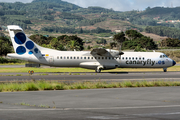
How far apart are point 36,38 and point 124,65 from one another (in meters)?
129

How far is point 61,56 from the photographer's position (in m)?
41.6

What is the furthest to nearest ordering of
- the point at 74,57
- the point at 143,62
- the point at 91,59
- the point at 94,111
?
1. the point at 143,62
2. the point at 91,59
3. the point at 74,57
4. the point at 94,111

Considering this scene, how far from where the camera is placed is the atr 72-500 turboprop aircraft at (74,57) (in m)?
41.3

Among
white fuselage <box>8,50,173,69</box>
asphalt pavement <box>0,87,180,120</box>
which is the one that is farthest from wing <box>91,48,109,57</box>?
asphalt pavement <box>0,87,180,120</box>

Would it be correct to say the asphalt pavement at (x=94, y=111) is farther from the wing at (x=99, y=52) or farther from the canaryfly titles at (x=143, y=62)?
the canaryfly titles at (x=143, y=62)

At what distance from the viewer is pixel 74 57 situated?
41750mm

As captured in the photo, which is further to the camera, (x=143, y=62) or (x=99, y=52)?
(x=143, y=62)

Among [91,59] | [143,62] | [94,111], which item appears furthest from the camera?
[143,62]

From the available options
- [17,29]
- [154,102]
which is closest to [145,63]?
[17,29]

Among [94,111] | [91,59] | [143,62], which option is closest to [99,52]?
[91,59]

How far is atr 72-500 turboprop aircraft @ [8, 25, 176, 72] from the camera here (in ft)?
136

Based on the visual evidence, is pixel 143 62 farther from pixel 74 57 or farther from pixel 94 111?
pixel 94 111

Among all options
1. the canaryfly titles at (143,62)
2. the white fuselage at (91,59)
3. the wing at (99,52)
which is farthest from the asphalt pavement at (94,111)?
the canaryfly titles at (143,62)

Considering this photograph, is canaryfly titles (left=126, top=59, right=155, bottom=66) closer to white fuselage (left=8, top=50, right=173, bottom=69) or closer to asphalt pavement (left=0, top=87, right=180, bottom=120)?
white fuselage (left=8, top=50, right=173, bottom=69)
